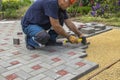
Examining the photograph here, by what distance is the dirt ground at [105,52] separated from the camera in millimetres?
3694

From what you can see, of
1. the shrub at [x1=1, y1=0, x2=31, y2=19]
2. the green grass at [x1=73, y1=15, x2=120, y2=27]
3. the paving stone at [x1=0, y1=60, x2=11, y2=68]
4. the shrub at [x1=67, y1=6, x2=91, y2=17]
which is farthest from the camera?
the shrub at [x1=67, y1=6, x2=91, y2=17]

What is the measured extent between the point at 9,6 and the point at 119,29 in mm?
6490

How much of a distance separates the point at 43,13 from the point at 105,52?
54.4 inches

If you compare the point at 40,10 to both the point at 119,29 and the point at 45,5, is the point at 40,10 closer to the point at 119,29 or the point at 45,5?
the point at 45,5

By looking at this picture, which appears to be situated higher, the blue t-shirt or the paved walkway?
the blue t-shirt

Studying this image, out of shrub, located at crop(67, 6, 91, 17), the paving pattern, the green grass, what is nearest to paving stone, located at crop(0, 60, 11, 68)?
the paving pattern

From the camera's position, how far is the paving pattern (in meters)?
3.58

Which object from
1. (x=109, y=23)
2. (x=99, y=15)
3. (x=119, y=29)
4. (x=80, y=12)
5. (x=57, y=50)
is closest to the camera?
(x=57, y=50)

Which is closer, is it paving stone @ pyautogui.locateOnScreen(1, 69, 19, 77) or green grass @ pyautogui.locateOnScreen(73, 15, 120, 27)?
paving stone @ pyautogui.locateOnScreen(1, 69, 19, 77)

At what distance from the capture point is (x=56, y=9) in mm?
4438

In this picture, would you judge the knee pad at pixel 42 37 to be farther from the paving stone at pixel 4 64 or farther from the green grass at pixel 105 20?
the green grass at pixel 105 20

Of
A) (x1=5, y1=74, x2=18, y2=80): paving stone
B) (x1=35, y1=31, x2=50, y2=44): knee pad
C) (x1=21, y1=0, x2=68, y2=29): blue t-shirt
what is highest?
(x1=21, y1=0, x2=68, y2=29): blue t-shirt

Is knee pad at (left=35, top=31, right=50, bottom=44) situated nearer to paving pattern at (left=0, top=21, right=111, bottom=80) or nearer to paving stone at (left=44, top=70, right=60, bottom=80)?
paving pattern at (left=0, top=21, right=111, bottom=80)

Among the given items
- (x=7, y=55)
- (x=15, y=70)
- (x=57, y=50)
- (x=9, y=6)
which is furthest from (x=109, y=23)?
(x=9, y=6)
